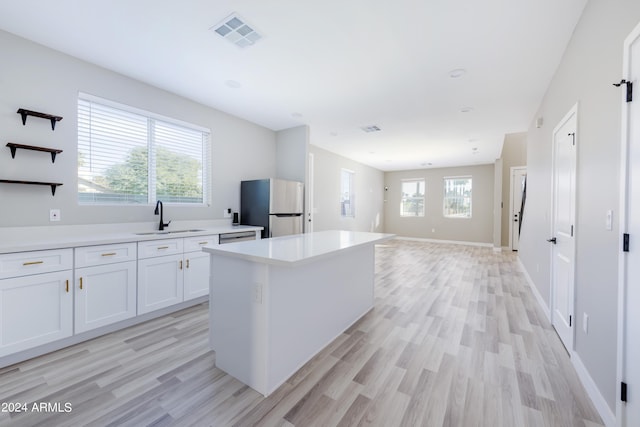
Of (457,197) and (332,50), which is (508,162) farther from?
(332,50)

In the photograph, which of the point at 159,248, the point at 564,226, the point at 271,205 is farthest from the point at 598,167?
the point at 159,248

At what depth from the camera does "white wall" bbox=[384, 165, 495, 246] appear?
8594mm

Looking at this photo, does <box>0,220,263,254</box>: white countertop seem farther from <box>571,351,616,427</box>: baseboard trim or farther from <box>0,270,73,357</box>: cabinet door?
<box>571,351,616,427</box>: baseboard trim

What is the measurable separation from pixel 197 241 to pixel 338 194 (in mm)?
4721

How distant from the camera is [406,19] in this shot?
2146mm

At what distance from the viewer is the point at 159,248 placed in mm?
2877

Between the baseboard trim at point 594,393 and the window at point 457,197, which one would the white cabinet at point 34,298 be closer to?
the baseboard trim at point 594,393

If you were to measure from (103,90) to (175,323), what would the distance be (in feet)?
8.87

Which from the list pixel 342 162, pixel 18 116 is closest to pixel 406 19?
pixel 18 116

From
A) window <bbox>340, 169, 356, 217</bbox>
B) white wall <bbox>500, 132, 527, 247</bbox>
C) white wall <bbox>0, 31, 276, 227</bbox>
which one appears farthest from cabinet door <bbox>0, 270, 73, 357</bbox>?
white wall <bbox>500, 132, 527, 247</bbox>

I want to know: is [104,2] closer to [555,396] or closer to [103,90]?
[103,90]

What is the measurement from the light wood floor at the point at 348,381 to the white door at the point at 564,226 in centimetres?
25

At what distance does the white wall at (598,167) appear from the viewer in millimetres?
1483

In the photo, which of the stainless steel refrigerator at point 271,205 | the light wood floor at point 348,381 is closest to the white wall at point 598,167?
the light wood floor at point 348,381
